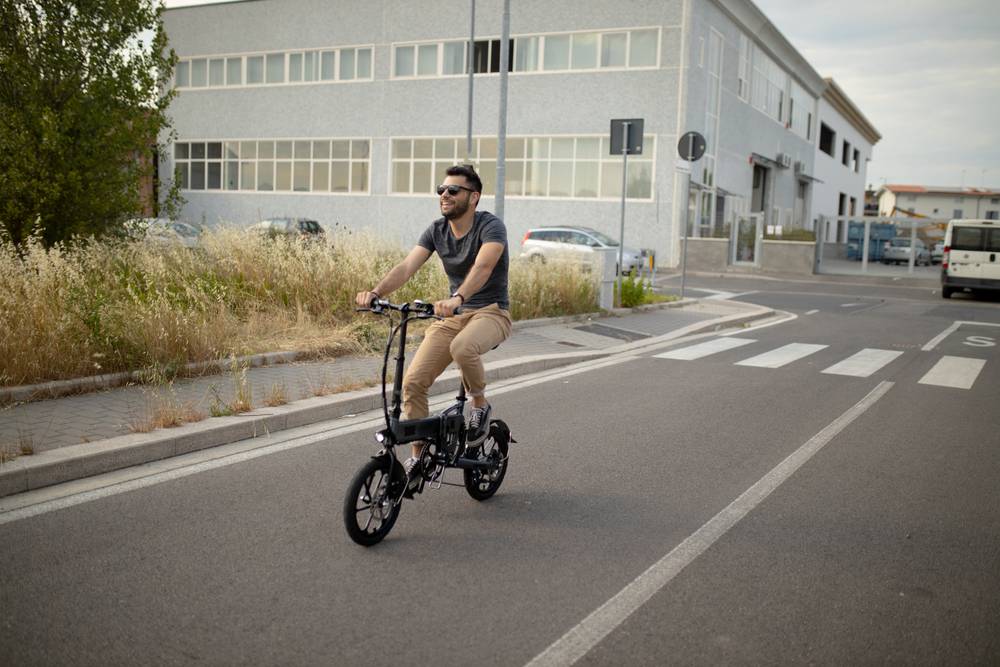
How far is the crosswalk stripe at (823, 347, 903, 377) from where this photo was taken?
1053cm

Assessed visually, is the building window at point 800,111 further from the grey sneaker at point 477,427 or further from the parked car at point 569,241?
the grey sneaker at point 477,427

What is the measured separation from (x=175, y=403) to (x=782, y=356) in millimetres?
8227

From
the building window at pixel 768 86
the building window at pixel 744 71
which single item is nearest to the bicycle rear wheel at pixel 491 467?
the building window at pixel 744 71

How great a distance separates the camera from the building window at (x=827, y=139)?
6122 cm

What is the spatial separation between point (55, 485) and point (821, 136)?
64170 millimetres

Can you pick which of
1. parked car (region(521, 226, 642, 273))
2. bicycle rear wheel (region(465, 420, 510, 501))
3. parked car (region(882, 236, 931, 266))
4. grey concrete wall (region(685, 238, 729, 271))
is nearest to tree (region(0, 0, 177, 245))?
bicycle rear wheel (region(465, 420, 510, 501))

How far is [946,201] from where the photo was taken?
112 meters

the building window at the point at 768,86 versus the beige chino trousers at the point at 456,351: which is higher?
the building window at the point at 768,86

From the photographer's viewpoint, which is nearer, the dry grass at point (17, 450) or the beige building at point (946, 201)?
the dry grass at point (17, 450)

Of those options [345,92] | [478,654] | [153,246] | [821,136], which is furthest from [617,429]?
[821,136]

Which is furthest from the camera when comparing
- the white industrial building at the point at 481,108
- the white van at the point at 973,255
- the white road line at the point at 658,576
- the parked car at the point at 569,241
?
the white industrial building at the point at 481,108

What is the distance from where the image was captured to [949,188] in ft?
370

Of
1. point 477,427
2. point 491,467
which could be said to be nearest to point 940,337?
point 491,467

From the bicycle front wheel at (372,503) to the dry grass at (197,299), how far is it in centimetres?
377
